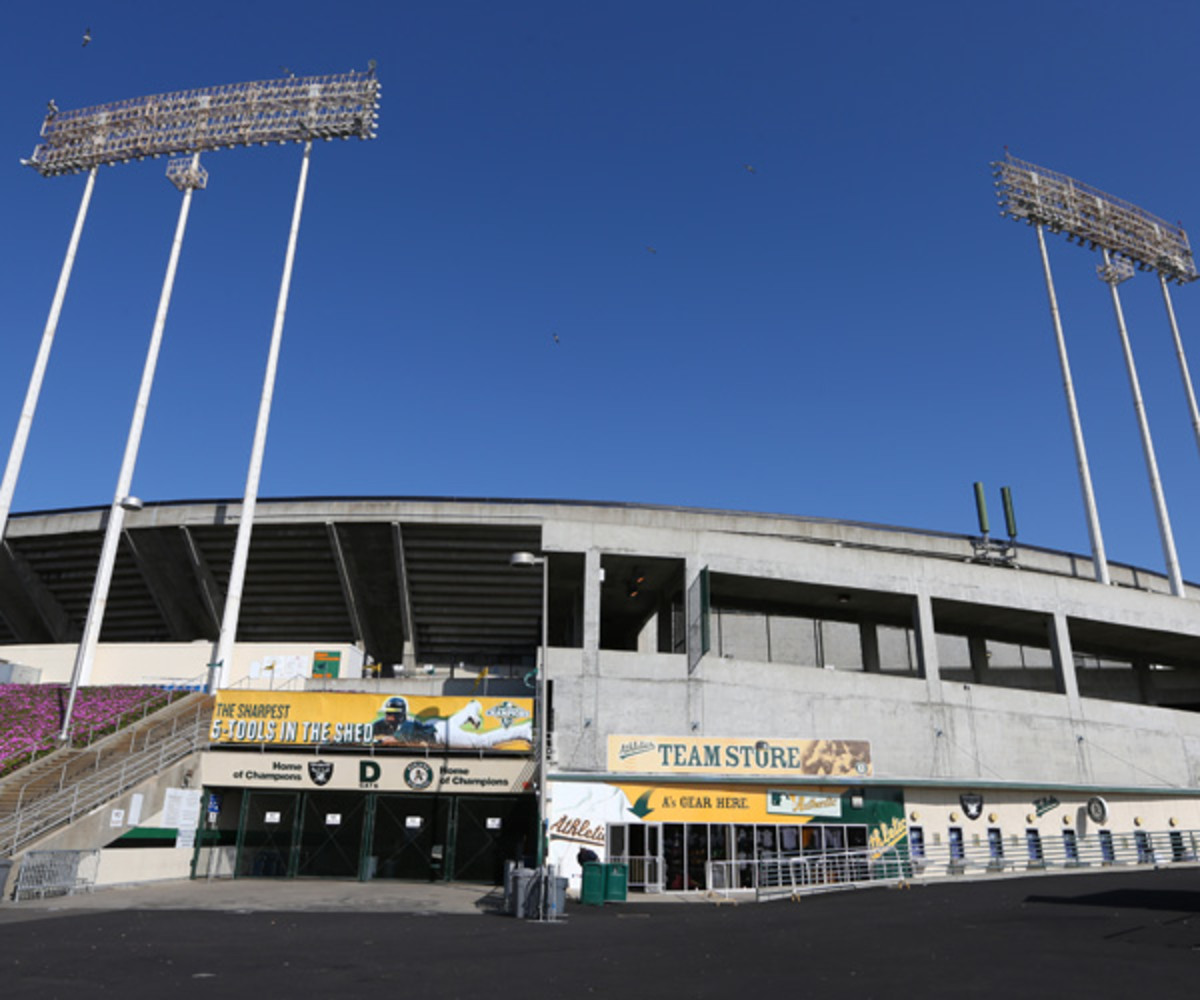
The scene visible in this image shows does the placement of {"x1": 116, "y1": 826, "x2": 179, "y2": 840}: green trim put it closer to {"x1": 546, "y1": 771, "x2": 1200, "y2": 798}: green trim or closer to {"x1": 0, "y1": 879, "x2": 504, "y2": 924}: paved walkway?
{"x1": 0, "y1": 879, "x2": 504, "y2": 924}: paved walkway

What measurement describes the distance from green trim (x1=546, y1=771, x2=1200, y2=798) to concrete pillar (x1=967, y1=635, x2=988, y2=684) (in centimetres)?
789

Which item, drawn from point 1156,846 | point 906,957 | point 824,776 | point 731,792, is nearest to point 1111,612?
point 1156,846

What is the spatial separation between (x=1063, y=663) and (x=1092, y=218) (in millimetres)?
27620

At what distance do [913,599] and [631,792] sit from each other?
47.9 feet

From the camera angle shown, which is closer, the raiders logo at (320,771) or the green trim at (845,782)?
the raiders logo at (320,771)

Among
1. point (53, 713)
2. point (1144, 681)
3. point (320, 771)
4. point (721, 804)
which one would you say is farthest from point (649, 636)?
point (1144, 681)

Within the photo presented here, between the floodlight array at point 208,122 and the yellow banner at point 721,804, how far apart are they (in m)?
33.9

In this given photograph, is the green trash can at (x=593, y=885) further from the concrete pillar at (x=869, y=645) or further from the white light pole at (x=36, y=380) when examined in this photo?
the white light pole at (x=36, y=380)

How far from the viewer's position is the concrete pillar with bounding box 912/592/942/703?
109 ft

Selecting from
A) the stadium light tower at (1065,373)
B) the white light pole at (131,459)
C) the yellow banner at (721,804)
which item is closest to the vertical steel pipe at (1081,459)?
the stadium light tower at (1065,373)

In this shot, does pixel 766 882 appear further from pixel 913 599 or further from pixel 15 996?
pixel 15 996

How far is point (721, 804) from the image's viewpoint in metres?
28.7

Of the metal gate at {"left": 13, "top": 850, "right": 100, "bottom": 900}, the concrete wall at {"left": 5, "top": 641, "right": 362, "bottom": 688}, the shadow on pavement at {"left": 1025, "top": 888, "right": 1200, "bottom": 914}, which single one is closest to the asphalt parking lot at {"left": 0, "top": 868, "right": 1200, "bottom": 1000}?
the shadow on pavement at {"left": 1025, "top": 888, "right": 1200, "bottom": 914}

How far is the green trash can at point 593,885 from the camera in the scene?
2288 centimetres
